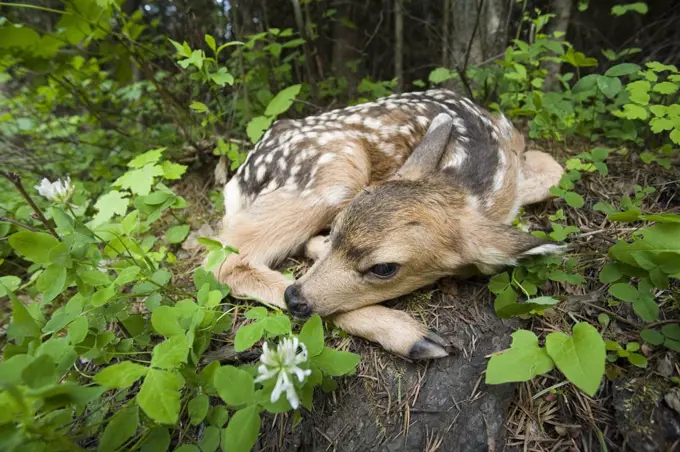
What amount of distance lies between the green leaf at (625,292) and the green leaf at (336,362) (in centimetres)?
110

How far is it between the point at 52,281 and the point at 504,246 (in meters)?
2.01

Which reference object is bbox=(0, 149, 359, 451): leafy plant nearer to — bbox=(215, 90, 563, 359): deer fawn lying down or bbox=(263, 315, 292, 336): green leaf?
bbox=(263, 315, 292, 336): green leaf

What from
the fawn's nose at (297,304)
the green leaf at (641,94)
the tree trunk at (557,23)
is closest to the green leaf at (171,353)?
the fawn's nose at (297,304)

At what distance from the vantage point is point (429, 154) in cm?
246

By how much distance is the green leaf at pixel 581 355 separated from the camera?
125 centimetres

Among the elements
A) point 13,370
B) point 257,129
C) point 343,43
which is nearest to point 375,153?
point 257,129

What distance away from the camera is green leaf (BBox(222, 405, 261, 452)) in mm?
1233

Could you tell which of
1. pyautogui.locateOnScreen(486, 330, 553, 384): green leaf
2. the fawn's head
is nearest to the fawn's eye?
the fawn's head

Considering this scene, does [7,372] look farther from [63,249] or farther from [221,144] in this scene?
[221,144]

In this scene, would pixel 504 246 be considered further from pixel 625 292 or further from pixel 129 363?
pixel 129 363

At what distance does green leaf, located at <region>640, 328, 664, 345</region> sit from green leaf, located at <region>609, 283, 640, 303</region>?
5.1 inches

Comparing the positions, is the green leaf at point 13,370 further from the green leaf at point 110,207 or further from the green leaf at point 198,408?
the green leaf at point 110,207

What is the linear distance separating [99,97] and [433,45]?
11.8ft

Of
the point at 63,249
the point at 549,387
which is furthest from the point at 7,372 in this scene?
the point at 549,387
